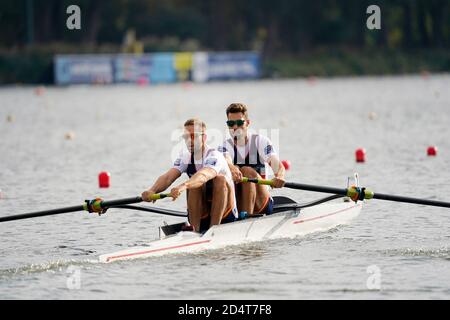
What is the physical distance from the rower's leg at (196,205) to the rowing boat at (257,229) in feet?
0.71

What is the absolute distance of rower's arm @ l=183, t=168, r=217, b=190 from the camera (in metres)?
13.6

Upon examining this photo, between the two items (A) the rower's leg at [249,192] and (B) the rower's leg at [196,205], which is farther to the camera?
(A) the rower's leg at [249,192]

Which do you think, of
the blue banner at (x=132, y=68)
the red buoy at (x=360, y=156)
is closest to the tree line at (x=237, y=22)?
the blue banner at (x=132, y=68)

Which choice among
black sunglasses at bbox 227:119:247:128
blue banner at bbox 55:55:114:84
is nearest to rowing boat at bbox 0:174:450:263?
black sunglasses at bbox 227:119:247:128

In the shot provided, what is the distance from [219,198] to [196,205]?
0.29 meters

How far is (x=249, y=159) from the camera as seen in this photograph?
15.2m

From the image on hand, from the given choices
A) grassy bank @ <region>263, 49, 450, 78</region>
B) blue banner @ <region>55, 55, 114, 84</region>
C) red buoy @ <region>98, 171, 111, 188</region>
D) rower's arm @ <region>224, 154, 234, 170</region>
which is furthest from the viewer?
grassy bank @ <region>263, 49, 450, 78</region>

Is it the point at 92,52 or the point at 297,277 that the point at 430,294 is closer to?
the point at 297,277

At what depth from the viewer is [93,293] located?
468 inches

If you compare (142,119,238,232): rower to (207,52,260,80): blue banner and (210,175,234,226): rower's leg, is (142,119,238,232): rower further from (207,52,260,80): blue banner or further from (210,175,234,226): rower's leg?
(207,52,260,80): blue banner

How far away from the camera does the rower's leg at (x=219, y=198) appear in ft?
45.8

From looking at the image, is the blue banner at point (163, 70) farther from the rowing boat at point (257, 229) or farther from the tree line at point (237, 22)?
the rowing boat at point (257, 229)

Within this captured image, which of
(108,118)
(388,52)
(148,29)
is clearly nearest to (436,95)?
(108,118)
